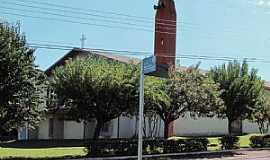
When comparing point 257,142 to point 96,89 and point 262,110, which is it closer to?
point 262,110

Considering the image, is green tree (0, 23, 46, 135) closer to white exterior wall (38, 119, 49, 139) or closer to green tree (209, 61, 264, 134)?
green tree (209, 61, 264, 134)

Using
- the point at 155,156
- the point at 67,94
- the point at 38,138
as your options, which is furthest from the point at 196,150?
the point at 38,138

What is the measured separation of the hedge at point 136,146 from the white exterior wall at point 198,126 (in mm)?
14809

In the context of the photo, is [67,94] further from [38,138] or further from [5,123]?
[38,138]

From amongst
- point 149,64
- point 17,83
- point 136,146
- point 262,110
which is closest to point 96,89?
point 136,146

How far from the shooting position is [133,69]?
1083 inches

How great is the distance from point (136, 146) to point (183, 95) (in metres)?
4.37

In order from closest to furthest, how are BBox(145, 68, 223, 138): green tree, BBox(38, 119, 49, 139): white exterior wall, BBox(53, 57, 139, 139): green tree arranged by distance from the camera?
BBox(53, 57, 139, 139): green tree < BBox(145, 68, 223, 138): green tree < BBox(38, 119, 49, 139): white exterior wall

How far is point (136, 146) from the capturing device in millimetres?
27328

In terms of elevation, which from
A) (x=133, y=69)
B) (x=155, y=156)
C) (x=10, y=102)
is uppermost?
(x=133, y=69)

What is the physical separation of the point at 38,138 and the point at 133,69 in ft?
59.5

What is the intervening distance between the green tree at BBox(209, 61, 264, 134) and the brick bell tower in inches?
336

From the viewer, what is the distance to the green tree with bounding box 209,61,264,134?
35375 millimetres

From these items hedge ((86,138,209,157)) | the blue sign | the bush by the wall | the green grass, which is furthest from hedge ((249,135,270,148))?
the blue sign
